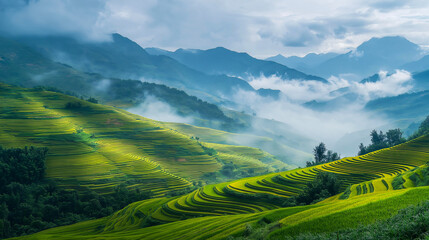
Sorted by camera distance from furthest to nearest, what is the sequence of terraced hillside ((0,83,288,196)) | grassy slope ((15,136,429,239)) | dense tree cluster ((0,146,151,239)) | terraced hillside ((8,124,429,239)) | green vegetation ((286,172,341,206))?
terraced hillside ((0,83,288,196)) → dense tree cluster ((0,146,151,239)) → green vegetation ((286,172,341,206)) → terraced hillside ((8,124,429,239)) → grassy slope ((15,136,429,239))

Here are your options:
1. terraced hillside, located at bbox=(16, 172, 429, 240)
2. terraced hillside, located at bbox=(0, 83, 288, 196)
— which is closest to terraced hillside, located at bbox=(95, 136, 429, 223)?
terraced hillside, located at bbox=(16, 172, 429, 240)

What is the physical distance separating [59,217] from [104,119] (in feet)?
157

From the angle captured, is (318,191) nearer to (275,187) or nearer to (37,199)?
(275,187)

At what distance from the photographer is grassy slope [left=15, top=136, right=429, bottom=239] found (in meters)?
14.6

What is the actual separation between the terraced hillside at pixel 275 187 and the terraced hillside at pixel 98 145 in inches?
1006

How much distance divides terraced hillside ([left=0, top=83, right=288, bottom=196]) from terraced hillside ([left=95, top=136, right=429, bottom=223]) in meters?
25.6

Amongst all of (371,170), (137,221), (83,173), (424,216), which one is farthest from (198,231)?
(83,173)

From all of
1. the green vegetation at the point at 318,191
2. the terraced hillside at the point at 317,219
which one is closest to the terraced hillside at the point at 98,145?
the green vegetation at the point at 318,191

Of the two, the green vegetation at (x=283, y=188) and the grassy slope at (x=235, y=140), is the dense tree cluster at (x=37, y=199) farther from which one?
the grassy slope at (x=235, y=140)

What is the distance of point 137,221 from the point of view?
3878cm

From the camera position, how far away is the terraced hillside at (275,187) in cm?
3609

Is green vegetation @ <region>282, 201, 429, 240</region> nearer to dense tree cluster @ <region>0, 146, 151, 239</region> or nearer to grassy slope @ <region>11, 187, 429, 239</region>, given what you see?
grassy slope @ <region>11, 187, 429, 239</region>

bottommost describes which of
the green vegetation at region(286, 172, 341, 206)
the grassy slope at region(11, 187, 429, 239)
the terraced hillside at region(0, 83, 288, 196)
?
the green vegetation at region(286, 172, 341, 206)

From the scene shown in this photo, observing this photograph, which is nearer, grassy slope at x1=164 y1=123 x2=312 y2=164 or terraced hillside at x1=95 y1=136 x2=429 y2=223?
terraced hillside at x1=95 y1=136 x2=429 y2=223
